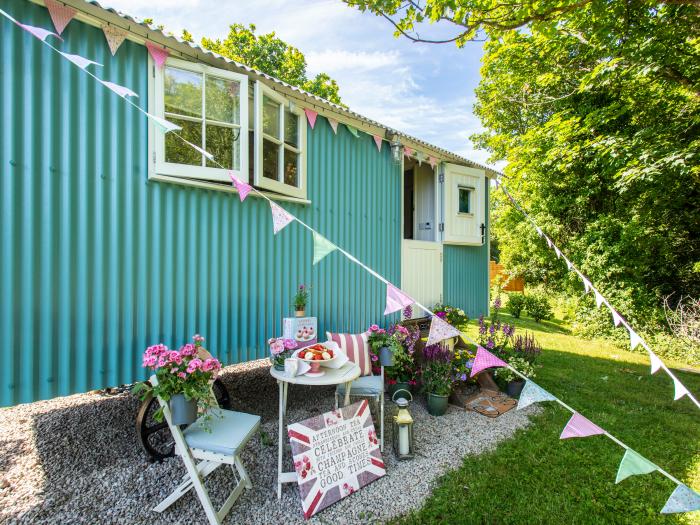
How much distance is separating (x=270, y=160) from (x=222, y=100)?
765 millimetres

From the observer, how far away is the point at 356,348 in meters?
3.85

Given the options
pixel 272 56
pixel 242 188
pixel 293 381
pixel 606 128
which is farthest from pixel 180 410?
pixel 272 56

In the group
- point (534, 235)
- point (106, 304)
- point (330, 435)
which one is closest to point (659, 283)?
point (534, 235)

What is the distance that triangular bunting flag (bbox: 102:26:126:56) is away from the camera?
10.1ft

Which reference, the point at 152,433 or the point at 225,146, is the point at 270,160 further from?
the point at 152,433

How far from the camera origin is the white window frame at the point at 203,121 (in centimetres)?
332

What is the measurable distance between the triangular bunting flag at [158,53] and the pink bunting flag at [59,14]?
1.89 feet

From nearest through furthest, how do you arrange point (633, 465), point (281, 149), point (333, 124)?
Result: point (633, 465)
point (281, 149)
point (333, 124)

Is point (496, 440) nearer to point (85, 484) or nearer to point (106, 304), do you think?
point (85, 484)

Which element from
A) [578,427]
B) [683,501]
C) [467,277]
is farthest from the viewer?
[467,277]

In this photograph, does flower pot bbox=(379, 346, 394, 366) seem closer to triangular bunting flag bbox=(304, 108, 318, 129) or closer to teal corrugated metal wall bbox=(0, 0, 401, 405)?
teal corrugated metal wall bbox=(0, 0, 401, 405)

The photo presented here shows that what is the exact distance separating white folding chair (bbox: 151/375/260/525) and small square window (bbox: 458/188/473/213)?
5538 mm

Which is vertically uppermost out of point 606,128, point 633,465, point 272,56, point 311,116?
point 272,56

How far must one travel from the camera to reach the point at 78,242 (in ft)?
9.66
